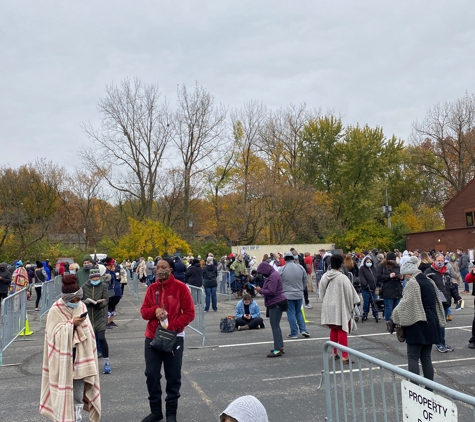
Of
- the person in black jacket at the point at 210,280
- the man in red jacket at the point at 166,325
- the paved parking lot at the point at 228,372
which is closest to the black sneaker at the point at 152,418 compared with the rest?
the man in red jacket at the point at 166,325

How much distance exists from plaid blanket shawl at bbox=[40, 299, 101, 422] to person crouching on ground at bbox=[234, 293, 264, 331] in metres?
7.23

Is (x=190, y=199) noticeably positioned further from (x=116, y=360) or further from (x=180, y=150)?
(x=116, y=360)

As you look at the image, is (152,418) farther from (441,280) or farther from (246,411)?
(441,280)

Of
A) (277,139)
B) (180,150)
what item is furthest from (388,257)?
(277,139)

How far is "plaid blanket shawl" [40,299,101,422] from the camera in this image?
4828mm

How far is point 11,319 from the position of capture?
1060cm

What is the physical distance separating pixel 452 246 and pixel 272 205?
626 inches

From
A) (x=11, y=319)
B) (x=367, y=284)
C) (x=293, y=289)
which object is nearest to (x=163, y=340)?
(x=293, y=289)

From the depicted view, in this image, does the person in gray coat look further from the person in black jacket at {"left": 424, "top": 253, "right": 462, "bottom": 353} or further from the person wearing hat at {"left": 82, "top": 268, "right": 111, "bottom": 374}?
the person wearing hat at {"left": 82, "top": 268, "right": 111, "bottom": 374}

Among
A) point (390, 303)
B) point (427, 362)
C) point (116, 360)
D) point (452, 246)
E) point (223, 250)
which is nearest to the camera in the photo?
point (427, 362)

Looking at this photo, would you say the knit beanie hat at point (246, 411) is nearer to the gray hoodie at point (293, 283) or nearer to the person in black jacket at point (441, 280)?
the person in black jacket at point (441, 280)

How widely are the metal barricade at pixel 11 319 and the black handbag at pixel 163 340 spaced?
5078 mm

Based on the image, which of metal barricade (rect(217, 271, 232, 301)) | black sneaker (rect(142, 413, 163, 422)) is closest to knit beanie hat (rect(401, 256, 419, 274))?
black sneaker (rect(142, 413, 163, 422))

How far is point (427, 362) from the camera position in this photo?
6195mm
